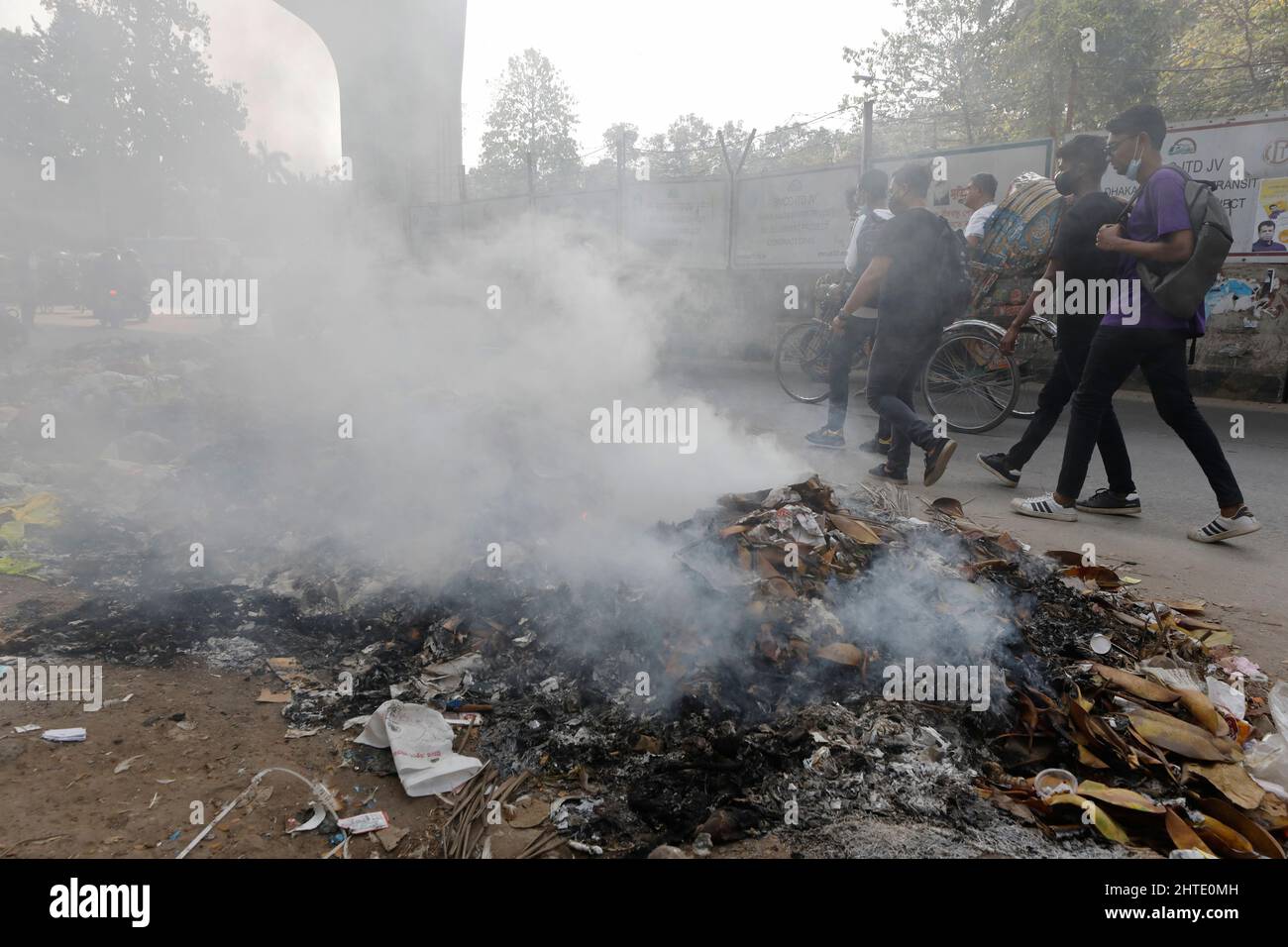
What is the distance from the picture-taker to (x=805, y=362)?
7953 millimetres

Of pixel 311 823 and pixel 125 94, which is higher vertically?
pixel 125 94

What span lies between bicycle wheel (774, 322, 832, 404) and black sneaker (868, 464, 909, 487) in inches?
103

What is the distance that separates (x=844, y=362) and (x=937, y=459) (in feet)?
4.69

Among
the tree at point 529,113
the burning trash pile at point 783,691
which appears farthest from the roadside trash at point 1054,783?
the tree at point 529,113

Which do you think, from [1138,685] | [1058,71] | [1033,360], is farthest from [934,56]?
[1138,685]

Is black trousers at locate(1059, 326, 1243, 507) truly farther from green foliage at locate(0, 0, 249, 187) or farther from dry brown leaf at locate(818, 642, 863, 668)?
green foliage at locate(0, 0, 249, 187)

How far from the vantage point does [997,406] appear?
6629mm

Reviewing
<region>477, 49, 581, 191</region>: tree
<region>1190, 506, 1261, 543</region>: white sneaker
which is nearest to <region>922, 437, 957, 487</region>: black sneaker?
<region>1190, 506, 1261, 543</region>: white sneaker

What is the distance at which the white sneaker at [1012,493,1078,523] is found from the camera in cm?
439

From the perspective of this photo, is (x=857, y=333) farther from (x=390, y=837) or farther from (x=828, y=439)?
(x=390, y=837)

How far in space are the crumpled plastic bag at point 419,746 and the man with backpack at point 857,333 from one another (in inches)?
163

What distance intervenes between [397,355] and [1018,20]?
46.2 feet

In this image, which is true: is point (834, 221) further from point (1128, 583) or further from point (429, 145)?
point (1128, 583)
